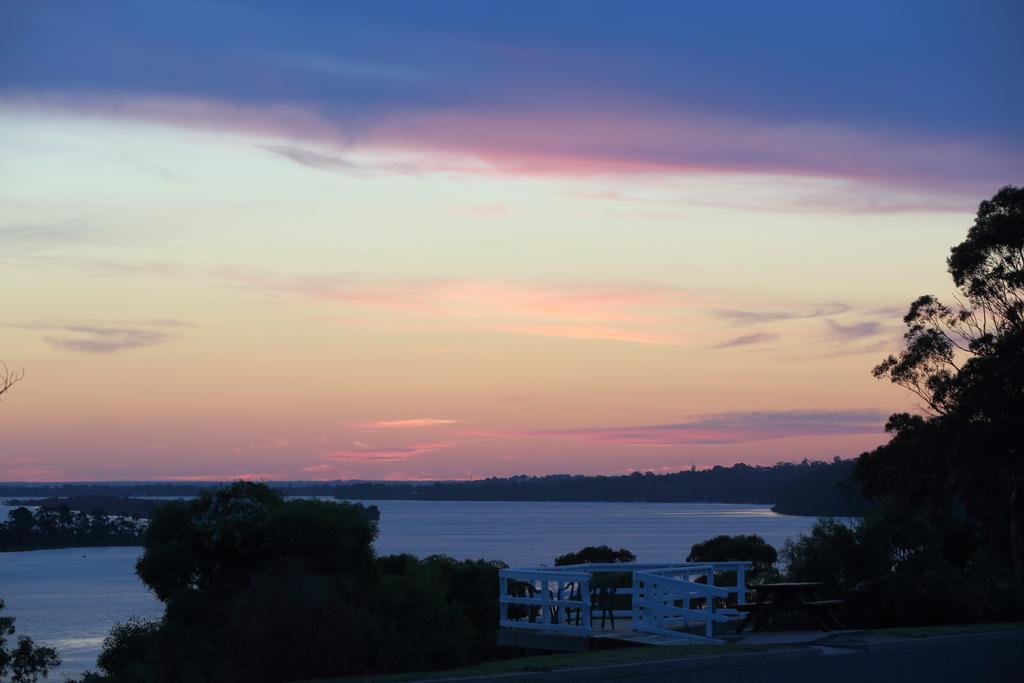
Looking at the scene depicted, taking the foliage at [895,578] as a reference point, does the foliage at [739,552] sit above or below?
below

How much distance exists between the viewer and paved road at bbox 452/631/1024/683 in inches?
545

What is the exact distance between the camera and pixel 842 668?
1497 centimetres

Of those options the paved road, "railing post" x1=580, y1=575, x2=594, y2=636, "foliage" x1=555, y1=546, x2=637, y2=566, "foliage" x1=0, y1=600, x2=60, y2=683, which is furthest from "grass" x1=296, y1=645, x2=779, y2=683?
"foliage" x1=555, y1=546, x2=637, y2=566

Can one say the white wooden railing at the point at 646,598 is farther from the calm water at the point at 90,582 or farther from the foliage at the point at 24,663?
the calm water at the point at 90,582

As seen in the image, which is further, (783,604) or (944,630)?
(783,604)

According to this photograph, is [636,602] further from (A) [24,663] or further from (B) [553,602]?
(A) [24,663]

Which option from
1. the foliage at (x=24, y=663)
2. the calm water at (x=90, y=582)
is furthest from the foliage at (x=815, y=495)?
the foliage at (x=24, y=663)

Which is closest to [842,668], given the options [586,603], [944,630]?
[944,630]

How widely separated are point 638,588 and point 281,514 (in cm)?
1029

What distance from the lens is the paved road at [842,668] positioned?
13844 mm

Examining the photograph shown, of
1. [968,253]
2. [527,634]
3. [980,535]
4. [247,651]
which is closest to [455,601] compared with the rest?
[527,634]

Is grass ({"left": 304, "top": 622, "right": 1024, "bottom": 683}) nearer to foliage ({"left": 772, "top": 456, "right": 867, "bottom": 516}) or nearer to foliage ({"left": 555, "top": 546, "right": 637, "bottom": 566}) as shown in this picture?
foliage ({"left": 555, "top": 546, "right": 637, "bottom": 566})

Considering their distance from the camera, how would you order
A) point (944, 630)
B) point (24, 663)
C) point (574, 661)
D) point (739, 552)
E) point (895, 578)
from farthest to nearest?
point (739, 552)
point (24, 663)
point (895, 578)
point (944, 630)
point (574, 661)

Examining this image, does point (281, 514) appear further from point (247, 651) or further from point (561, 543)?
point (561, 543)
